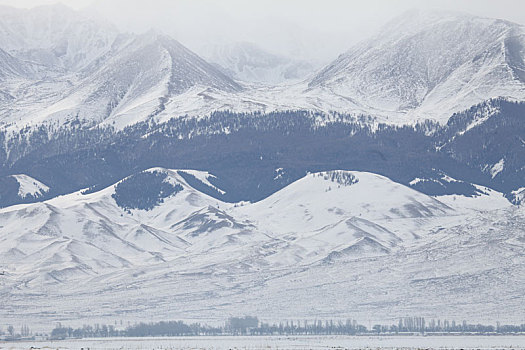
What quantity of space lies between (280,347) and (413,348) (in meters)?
17.9

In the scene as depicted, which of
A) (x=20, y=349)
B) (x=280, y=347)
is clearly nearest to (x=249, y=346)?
(x=280, y=347)

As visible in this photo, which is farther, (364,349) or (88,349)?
(88,349)

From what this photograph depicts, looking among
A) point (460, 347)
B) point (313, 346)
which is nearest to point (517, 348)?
point (460, 347)

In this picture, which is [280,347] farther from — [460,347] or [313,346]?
[460,347]

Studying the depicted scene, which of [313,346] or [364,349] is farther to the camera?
[313,346]

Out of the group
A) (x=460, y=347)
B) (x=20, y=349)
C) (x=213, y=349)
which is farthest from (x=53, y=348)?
(x=460, y=347)

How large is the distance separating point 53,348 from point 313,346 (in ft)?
114

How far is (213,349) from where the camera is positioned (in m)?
190

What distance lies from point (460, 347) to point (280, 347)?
24.0 m

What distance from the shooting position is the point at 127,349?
197875 millimetres

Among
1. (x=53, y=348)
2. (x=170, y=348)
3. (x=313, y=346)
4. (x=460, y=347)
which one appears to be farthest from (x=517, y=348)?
(x=53, y=348)

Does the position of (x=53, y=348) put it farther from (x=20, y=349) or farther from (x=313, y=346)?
(x=313, y=346)

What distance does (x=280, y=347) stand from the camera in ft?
640

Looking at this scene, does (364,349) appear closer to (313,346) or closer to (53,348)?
(313,346)
